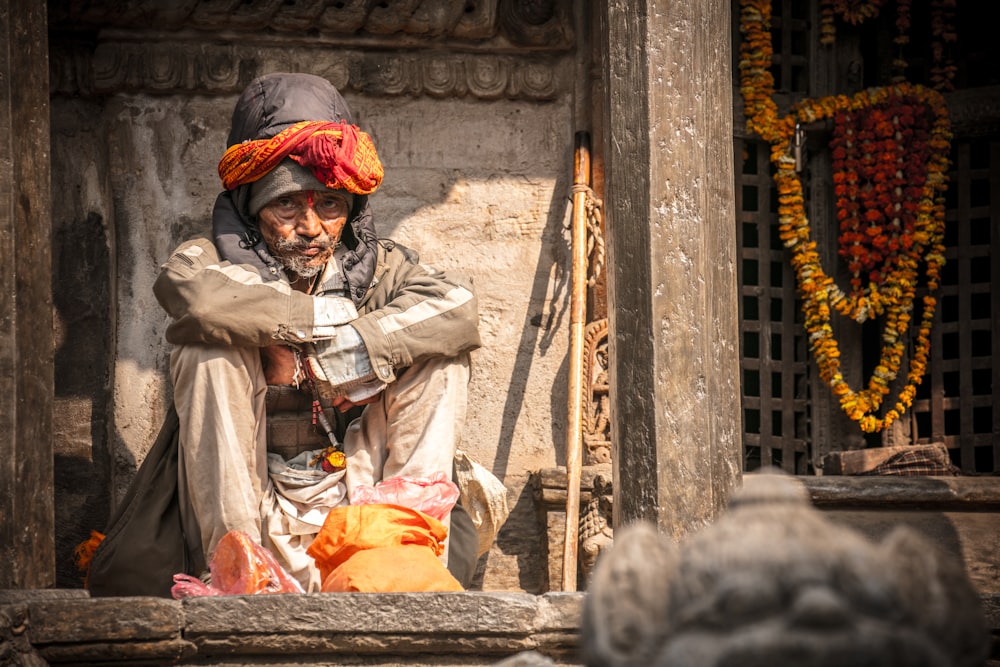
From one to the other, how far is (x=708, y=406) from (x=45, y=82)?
7.54 feet

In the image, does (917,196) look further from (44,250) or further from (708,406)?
(44,250)

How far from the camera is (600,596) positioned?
2.03 m

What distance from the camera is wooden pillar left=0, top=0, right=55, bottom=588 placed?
13.5 ft

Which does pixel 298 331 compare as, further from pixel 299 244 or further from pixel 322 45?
pixel 322 45

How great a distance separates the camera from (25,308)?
4301 mm

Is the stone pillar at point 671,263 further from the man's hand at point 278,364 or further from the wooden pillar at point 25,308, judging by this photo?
the wooden pillar at point 25,308

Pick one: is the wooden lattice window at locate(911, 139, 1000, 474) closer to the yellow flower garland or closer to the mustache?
the yellow flower garland

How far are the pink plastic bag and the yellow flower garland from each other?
194 centimetres

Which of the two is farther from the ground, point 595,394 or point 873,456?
point 595,394

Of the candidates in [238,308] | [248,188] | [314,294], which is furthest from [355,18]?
[238,308]

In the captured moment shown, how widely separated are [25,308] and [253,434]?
861mm

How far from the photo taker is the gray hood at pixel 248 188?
4.95 meters

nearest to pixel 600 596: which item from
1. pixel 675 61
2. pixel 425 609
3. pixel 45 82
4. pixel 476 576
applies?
pixel 425 609

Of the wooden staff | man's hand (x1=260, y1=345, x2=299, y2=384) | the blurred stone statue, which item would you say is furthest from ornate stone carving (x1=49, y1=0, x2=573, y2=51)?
the blurred stone statue
